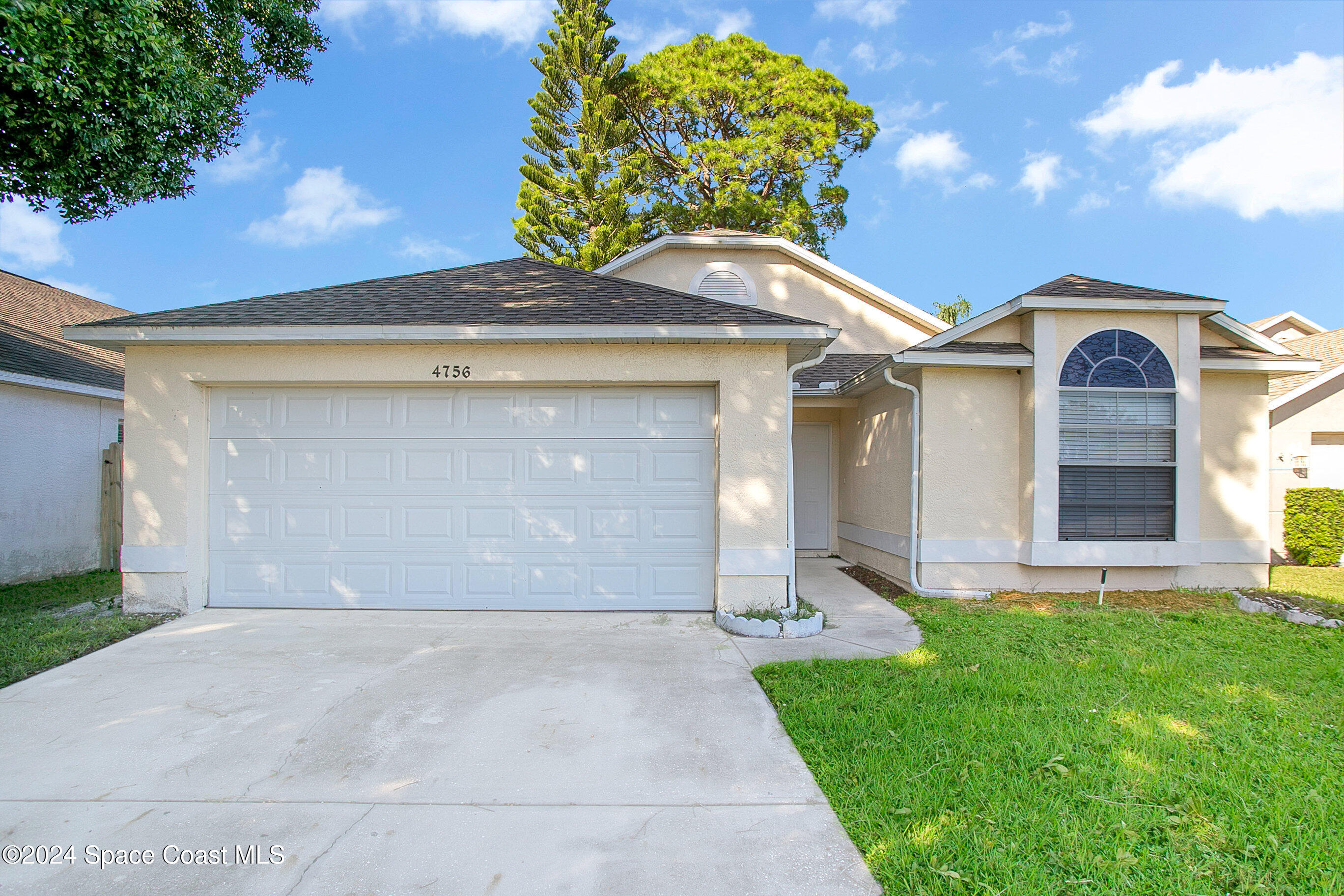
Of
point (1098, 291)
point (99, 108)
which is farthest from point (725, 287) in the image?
point (99, 108)

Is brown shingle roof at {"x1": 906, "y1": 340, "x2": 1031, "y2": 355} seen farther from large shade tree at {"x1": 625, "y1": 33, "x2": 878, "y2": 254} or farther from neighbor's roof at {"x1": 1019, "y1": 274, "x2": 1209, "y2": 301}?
large shade tree at {"x1": 625, "y1": 33, "x2": 878, "y2": 254}

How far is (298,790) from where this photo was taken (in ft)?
10.4

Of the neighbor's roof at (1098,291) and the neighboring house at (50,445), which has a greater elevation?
the neighbor's roof at (1098,291)

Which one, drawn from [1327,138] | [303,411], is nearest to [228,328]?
[303,411]

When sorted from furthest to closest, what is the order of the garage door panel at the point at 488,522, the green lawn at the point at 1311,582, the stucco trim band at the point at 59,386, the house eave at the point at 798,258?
the house eave at the point at 798,258, the stucco trim band at the point at 59,386, the green lawn at the point at 1311,582, the garage door panel at the point at 488,522

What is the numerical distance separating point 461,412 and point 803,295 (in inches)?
279

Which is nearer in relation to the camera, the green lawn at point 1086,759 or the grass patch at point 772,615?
the green lawn at point 1086,759

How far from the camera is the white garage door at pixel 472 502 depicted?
6605mm

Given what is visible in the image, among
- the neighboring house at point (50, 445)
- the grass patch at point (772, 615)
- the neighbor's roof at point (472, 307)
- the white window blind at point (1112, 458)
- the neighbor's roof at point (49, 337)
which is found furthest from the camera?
the neighbor's roof at point (49, 337)

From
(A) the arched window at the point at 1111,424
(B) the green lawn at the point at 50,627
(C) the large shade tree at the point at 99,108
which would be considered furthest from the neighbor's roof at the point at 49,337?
(A) the arched window at the point at 1111,424

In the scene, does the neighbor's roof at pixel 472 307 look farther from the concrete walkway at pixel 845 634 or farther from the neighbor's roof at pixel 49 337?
the concrete walkway at pixel 845 634

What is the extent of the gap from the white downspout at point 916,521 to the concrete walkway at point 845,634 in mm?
531

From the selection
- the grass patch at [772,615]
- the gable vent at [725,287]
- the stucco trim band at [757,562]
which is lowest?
the grass patch at [772,615]

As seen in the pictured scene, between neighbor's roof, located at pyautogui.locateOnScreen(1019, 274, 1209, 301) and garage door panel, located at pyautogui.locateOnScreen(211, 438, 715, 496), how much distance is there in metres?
4.56
